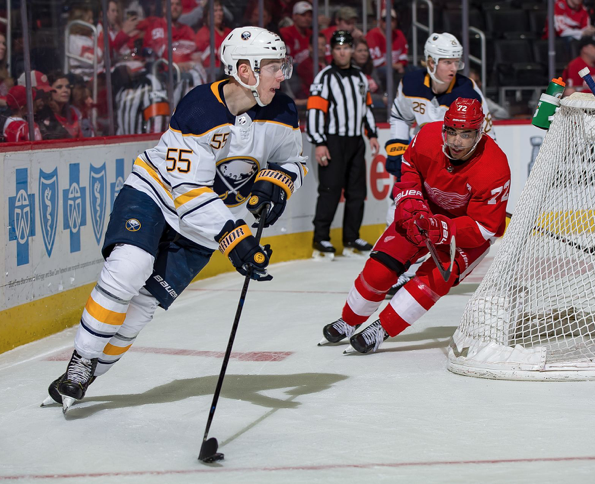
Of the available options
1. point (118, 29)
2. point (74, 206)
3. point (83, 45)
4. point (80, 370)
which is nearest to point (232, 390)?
point (80, 370)

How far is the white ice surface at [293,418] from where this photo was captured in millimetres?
2422

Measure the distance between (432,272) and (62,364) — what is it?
59.5 inches

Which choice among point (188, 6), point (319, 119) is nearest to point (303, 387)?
point (319, 119)

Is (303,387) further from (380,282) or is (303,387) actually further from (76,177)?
(76,177)

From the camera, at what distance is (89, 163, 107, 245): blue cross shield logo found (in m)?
4.69

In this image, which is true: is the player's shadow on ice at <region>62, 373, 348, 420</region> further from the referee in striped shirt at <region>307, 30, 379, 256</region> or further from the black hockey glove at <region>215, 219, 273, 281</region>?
the referee in striped shirt at <region>307, 30, 379, 256</region>

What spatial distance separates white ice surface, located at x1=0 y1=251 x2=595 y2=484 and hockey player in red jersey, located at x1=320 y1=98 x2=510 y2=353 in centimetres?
23

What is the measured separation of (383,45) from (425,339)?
157 inches

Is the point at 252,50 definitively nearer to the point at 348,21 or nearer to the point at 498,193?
the point at 498,193

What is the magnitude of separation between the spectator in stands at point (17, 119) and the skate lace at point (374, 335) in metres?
1.96

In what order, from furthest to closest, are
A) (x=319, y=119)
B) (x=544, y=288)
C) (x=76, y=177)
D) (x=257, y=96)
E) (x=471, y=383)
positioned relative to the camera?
(x=319, y=119) → (x=76, y=177) → (x=544, y=288) → (x=471, y=383) → (x=257, y=96)

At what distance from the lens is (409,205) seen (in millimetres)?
3584

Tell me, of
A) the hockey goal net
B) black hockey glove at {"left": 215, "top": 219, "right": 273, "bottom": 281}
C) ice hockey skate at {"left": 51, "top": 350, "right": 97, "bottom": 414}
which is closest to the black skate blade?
black hockey glove at {"left": 215, "top": 219, "right": 273, "bottom": 281}

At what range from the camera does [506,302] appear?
349cm
